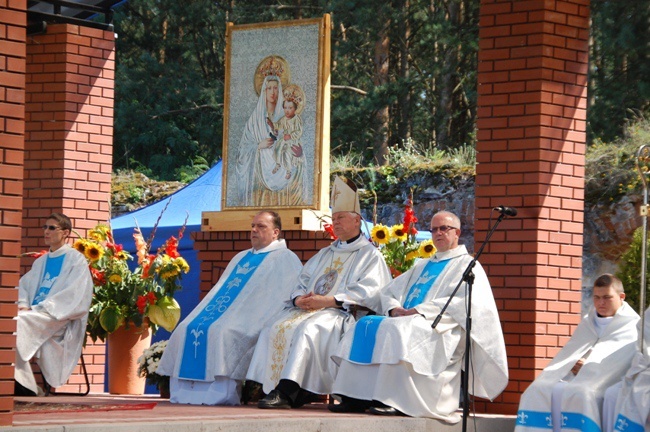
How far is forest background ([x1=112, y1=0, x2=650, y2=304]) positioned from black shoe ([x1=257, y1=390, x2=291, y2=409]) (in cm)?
888

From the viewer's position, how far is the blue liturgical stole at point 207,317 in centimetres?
853

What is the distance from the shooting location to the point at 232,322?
8.67 meters

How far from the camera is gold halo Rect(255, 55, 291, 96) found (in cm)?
988

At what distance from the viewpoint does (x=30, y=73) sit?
1007 centimetres

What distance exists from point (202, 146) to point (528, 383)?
20.3 m

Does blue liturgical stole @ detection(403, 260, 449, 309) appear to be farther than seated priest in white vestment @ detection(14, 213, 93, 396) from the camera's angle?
No

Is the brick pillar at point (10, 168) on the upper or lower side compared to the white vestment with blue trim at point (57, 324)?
upper

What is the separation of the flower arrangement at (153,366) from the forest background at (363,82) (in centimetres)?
771

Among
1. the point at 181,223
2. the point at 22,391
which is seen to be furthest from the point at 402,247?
the point at 181,223

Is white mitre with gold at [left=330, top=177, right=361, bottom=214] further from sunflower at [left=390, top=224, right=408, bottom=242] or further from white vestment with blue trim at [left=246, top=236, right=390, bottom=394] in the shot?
sunflower at [left=390, top=224, right=408, bottom=242]

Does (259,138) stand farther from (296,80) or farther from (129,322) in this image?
(129,322)

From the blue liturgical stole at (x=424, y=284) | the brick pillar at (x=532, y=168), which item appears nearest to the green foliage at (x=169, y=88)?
the brick pillar at (x=532, y=168)

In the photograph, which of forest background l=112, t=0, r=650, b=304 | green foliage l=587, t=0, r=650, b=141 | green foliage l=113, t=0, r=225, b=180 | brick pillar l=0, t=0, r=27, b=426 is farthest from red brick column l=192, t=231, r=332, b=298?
green foliage l=113, t=0, r=225, b=180

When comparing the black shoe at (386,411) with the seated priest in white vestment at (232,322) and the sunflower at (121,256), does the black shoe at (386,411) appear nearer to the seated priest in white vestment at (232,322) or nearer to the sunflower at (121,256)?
the seated priest in white vestment at (232,322)
